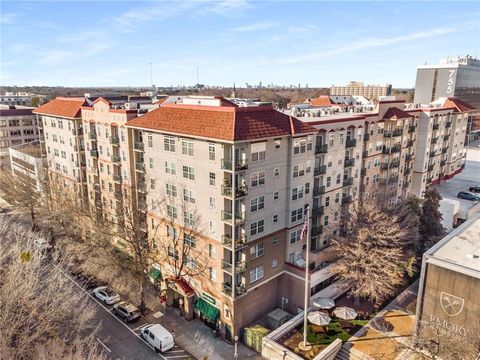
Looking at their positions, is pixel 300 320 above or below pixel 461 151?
below

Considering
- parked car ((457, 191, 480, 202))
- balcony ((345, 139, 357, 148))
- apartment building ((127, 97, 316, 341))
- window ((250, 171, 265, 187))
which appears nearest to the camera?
apartment building ((127, 97, 316, 341))

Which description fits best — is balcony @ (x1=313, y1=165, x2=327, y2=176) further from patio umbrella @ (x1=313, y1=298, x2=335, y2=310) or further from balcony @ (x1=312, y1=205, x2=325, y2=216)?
patio umbrella @ (x1=313, y1=298, x2=335, y2=310)

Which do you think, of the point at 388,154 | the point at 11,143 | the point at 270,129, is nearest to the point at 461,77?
the point at 388,154

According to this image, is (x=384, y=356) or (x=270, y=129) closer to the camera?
(x=384, y=356)

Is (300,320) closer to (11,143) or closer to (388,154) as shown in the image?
(388,154)

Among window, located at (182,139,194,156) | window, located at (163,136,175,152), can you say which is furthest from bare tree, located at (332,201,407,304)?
window, located at (163,136,175,152)

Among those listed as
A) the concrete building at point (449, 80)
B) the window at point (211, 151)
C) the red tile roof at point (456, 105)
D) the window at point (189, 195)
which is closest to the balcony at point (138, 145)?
the window at point (189, 195)

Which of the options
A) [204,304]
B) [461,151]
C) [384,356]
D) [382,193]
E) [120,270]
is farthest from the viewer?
[461,151]
